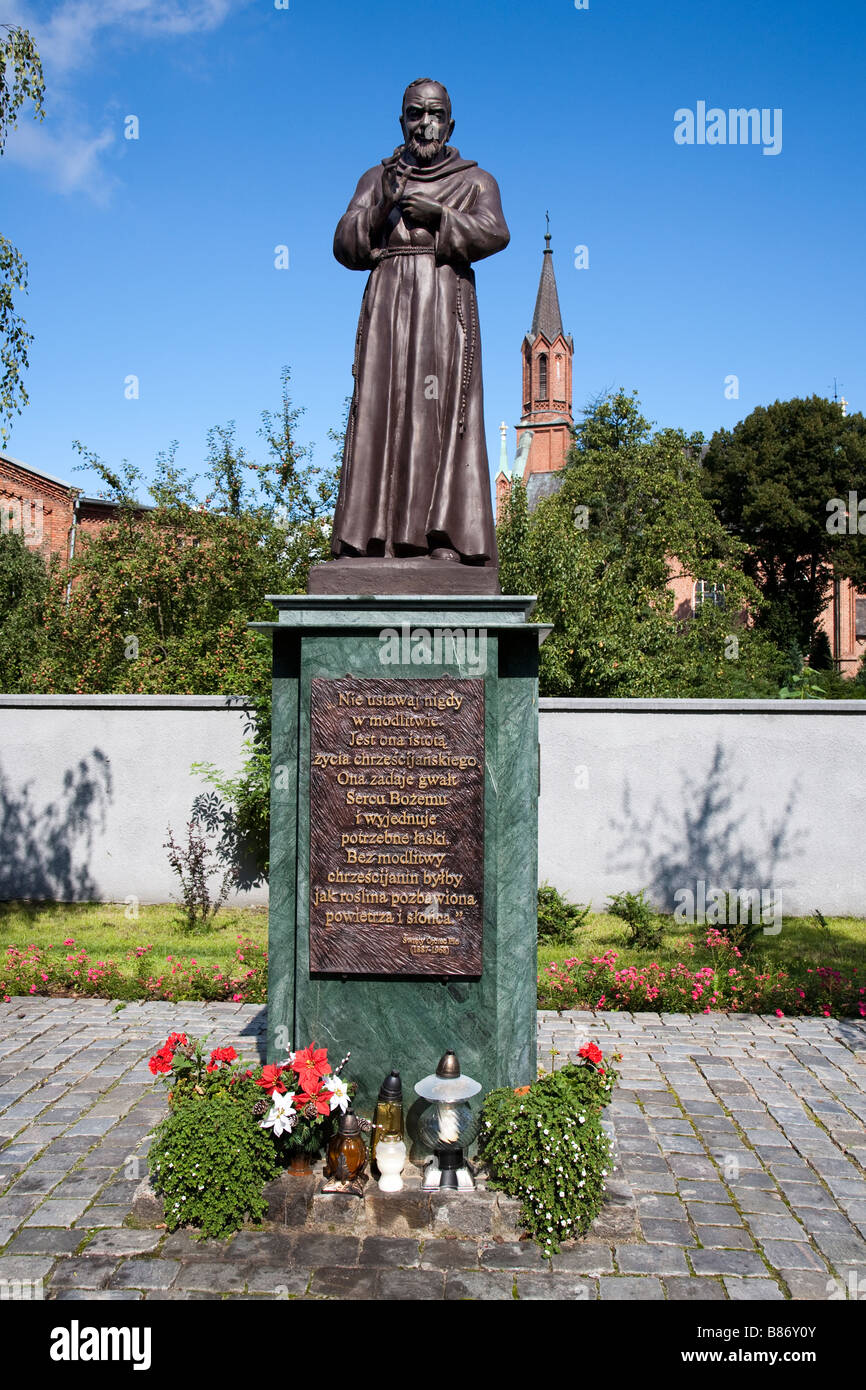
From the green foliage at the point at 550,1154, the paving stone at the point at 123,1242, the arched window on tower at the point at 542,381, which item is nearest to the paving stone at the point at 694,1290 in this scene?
the green foliage at the point at 550,1154

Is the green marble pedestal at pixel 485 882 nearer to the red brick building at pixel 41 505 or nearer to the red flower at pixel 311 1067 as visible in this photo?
the red flower at pixel 311 1067

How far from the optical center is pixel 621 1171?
5.29 m

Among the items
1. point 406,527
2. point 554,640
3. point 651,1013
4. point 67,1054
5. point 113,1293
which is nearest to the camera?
point 113,1293

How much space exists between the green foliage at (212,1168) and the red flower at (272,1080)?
0.16m

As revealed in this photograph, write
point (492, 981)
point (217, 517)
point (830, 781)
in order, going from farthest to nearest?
point (217, 517) < point (830, 781) < point (492, 981)

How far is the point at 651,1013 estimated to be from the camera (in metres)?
8.57

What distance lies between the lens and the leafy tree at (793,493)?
41.8 m

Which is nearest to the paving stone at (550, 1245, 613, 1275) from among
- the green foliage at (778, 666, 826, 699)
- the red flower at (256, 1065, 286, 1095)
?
the red flower at (256, 1065, 286, 1095)

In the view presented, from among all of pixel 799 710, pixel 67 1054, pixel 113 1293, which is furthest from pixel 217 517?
pixel 113 1293

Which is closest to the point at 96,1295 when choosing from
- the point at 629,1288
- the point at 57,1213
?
the point at 57,1213

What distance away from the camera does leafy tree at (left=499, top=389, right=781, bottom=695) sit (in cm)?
1404

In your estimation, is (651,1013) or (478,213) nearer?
(478,213)

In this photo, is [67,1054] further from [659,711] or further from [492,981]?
[659,711]

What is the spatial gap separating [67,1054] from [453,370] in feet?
17.0
